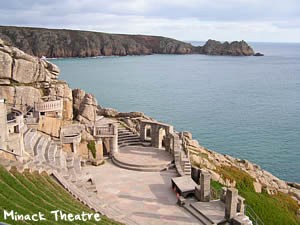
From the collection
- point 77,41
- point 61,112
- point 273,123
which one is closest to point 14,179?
point 61,112

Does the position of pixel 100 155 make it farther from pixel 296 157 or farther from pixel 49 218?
pixel 296 157

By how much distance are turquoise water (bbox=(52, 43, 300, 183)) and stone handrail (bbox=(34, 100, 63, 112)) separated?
23646 mm

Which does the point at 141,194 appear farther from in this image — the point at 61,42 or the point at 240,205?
the point at 61,42

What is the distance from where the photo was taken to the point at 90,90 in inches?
3081

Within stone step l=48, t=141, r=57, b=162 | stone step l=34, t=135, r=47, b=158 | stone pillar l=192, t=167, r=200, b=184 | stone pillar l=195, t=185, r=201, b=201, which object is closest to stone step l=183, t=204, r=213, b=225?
stone pillar l=195, t=185, r=201, b=201

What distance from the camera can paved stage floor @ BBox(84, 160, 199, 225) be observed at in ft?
58.3

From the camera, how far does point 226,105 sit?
66.7 m

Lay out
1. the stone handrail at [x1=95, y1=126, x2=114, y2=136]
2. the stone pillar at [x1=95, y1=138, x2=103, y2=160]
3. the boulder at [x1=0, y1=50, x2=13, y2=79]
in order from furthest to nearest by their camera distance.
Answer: the boulder at [x1=0, y1=50, x2=13, y2=79]
the stone handrail at [x1=95, y1=126, x2=114, y2=136]
the stone pillar at [x1=95, y1=138, x2=103, y2=160]

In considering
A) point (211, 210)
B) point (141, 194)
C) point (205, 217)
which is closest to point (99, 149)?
point (141, 194)

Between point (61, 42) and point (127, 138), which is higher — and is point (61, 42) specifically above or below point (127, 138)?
above

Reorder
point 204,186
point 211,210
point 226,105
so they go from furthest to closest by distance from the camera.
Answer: point 226,105
point 204,186
point 211,210

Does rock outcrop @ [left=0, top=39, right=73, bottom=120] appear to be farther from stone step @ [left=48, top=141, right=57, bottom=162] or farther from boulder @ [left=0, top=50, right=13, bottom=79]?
stone step @ [left=48, top=141, right=57, bottom=162]

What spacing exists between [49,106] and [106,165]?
347 inches

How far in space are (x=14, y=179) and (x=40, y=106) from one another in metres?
15.5
